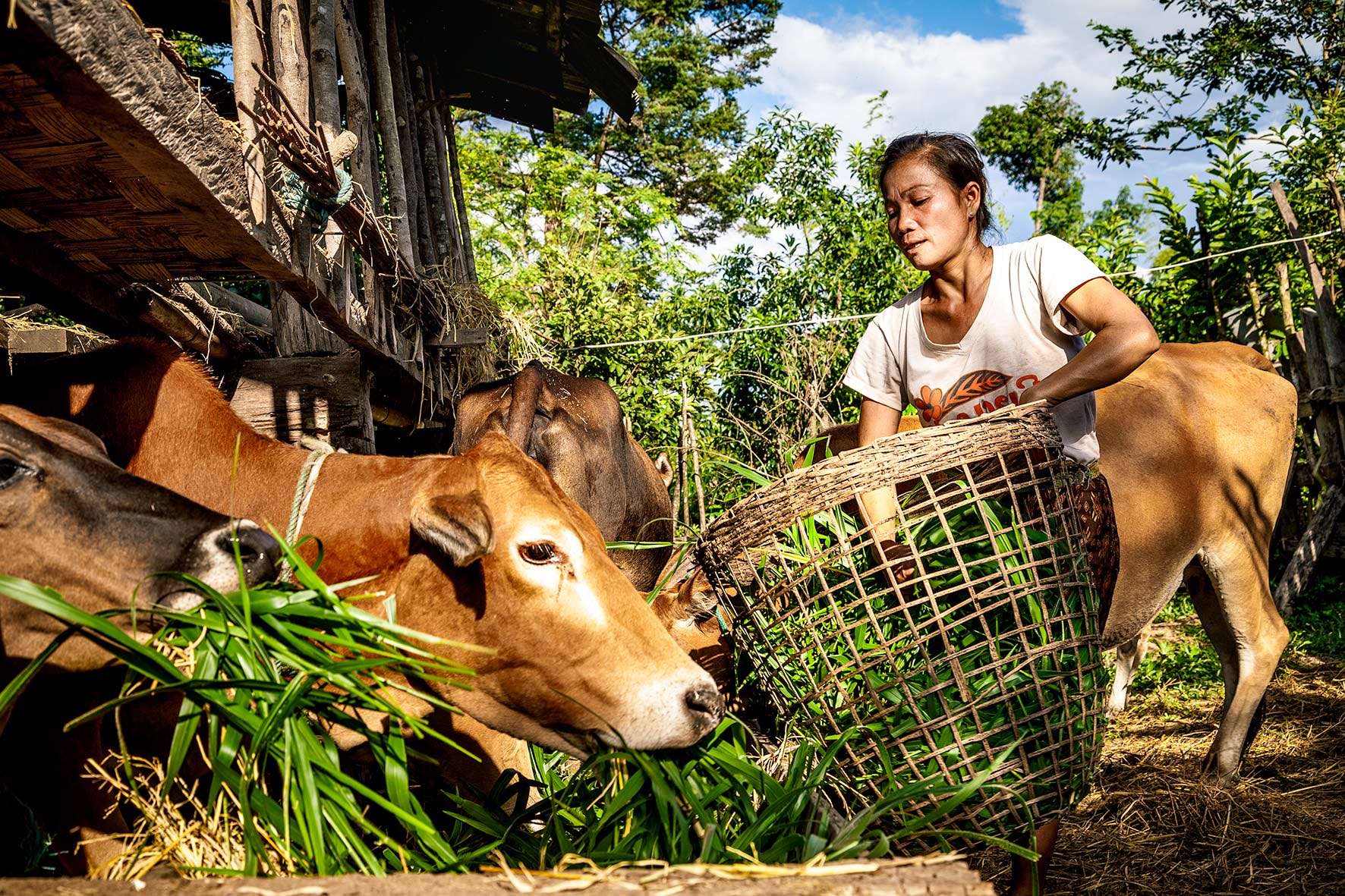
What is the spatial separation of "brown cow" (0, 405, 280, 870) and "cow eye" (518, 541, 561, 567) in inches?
25.5

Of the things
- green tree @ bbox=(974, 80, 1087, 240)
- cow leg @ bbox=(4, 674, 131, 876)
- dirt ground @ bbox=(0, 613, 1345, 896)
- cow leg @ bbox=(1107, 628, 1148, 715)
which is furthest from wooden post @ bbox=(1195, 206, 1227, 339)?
green tree @ bbox=(974, 80, 1087, 240)

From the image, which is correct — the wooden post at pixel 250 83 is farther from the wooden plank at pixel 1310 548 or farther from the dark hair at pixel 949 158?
the wooden plank at pixel 1310 548

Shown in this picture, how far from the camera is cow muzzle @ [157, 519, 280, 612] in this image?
1862 millimetres

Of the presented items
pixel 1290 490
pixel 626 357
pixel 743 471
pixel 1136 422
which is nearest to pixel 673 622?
pixel 743 471

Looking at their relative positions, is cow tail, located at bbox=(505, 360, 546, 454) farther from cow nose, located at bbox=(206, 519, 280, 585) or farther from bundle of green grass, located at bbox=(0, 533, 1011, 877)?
cow nose, located at bbox=(206, 519, 280, 585)

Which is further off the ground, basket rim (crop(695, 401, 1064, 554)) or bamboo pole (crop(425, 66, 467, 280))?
bamboo pole (crop(425, 66, 467, 280))

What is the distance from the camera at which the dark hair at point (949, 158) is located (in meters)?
3.28

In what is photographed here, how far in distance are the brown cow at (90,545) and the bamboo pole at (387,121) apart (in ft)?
13.7

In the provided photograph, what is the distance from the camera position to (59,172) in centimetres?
212

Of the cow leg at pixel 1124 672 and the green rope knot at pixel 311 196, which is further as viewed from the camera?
the cow leg at pixel 1124 672

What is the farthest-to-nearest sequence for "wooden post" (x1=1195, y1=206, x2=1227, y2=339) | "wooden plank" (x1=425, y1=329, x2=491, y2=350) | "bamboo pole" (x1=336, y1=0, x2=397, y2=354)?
"wooden post" (x1=1195, y1=206, x2=1227, y2=339) < "wooden plank" (x1=425, y1=329, x2=491, y2=350) < "bamboo pole" (x1=336, y1=0, x2=397, y2=354)

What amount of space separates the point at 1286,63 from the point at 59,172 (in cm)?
1791

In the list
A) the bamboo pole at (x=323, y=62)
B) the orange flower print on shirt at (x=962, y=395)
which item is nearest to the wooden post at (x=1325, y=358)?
the orange flower print on shirt at (x=962, y=395)

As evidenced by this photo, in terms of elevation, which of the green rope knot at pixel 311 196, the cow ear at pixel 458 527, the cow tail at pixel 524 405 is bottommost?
the cow ear at pixel 458 527
